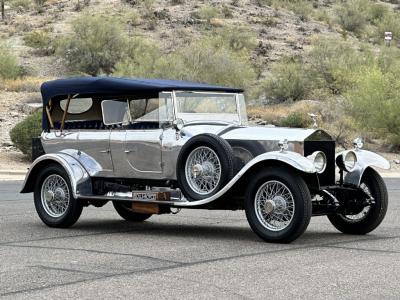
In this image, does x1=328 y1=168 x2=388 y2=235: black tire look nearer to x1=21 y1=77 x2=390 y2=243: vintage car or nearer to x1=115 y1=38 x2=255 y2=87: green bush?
x1=21 y1=77 x2=390 y2=243: vintage car

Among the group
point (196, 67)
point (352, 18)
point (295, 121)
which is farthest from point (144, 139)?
point (352, 18)

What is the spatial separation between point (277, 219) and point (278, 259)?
50.4 inches

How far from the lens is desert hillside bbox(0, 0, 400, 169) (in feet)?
123

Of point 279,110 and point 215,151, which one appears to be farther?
point 279,110

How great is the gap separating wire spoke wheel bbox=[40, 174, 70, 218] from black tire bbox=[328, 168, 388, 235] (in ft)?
12.5

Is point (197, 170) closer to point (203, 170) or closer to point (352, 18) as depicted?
point (203, 170)

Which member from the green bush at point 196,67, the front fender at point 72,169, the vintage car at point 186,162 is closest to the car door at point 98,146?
the vintage car at point 186,162

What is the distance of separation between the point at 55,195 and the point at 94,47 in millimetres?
40896

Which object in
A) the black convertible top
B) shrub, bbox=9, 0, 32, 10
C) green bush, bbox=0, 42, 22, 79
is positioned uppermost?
shrub, bbox=9, 0, 32, 10

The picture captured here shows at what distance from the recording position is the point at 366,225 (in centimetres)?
1135

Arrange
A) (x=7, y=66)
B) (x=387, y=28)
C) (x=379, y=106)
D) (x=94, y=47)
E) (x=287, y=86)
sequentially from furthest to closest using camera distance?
(x=387, y=28)
(x=94, y=47)
(x=7, y=66)
(x=287, y=86)
(x=379, y=106)

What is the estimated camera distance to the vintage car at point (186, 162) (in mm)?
10297

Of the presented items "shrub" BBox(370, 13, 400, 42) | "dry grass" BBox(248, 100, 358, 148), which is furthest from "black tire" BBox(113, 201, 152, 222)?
"shrub" BBox(370, 13, 400, 42)

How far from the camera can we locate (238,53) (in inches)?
2138
